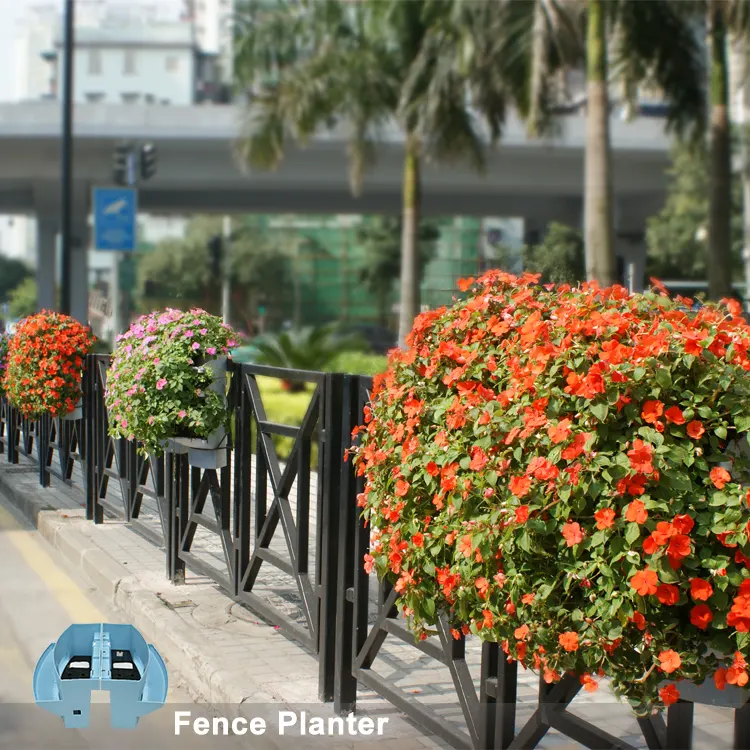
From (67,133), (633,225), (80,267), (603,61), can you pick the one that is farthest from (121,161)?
(633,225)

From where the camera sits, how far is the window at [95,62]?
358ft

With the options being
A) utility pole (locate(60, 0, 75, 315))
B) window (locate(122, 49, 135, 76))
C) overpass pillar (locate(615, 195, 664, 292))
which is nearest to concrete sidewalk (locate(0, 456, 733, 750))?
utility pole (locate(60, 0, 75, 315))

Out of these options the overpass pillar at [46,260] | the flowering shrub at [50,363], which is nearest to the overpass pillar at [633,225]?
the overpass pillar at [46,260]

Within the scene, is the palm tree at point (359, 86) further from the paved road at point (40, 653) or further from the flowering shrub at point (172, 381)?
the flowering shrub at point (172, 381)

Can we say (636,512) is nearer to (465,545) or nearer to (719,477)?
(719,477)

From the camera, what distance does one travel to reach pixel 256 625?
18.6ft

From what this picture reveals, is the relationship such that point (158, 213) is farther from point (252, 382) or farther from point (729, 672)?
point (729, 672)

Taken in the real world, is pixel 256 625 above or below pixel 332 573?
below

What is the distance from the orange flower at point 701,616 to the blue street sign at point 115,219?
49.2 ft

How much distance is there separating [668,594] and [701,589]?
7 cm

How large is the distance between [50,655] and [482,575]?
2159 mm

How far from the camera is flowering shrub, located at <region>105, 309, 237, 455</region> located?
240 inches

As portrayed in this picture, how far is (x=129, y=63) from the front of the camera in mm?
109688

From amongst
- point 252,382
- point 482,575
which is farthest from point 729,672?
point 252,382
